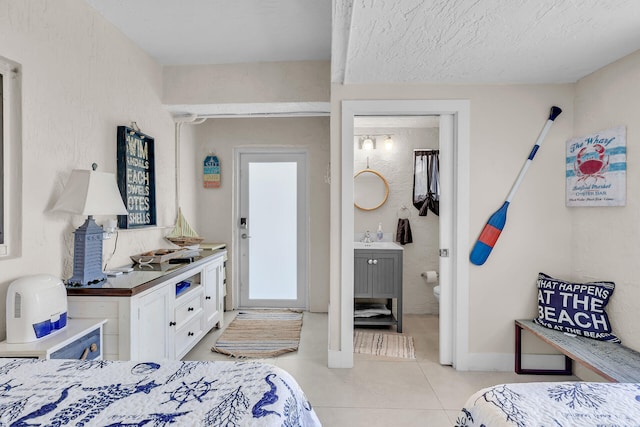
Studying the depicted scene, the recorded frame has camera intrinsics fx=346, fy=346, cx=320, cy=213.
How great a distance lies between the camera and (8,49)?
170cm

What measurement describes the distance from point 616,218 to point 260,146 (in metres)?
3.35

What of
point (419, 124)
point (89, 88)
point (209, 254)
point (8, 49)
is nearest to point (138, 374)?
point (8, 49)

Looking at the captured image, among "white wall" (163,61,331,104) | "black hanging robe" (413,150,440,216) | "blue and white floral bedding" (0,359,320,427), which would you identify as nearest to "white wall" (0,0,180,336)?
"white wall" (163,61,331,104)

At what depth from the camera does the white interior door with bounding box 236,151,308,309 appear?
4.21 metres

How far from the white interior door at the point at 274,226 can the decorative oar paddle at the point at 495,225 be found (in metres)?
2.10

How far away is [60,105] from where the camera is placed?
202 cm

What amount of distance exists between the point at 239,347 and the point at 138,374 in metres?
2.16

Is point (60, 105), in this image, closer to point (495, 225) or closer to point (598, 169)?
point (495, 225)

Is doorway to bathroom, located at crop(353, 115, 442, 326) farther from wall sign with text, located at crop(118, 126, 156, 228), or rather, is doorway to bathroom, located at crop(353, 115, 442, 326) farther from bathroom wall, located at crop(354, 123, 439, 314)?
wall sign with text, located at crop(118, 126, 156, 228)

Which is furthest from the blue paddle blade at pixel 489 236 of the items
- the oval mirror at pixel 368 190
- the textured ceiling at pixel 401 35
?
the oval mirror at pixel 368 190

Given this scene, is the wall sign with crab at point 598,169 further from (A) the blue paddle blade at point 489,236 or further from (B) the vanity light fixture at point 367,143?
(B) the vanity light fixture at point 367,143

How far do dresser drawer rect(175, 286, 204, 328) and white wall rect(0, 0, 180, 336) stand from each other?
554 millimetres

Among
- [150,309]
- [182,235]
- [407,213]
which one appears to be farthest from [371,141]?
[150,309]


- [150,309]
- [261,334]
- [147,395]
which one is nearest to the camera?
[147,395]
